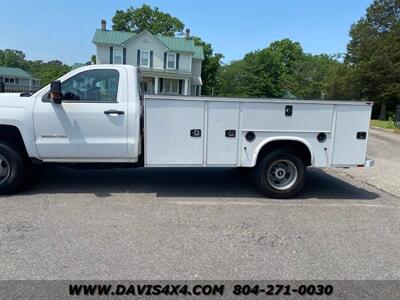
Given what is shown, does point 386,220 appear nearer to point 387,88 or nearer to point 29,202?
point 29,202

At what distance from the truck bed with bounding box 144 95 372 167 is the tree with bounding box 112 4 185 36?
212ft

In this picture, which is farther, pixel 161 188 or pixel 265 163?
pixel 161 188

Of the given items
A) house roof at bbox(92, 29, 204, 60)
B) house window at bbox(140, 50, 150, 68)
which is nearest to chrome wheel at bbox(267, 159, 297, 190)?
house roof at bbox(92, 29, 204, 60)

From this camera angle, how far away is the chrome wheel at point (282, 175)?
626 centimetres

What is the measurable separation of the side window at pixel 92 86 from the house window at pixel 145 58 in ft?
121

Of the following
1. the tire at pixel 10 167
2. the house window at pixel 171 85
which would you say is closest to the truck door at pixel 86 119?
the tire at pixel 10 167

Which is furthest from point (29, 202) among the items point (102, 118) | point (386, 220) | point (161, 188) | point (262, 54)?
point (262, 54)

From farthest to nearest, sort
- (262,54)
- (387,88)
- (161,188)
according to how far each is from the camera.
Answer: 1. (262,54)
2. (387,88)
3. (161,188)

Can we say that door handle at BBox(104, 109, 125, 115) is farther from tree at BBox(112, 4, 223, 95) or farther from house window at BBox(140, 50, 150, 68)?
tree at BBox(112, 4, 223, 95)

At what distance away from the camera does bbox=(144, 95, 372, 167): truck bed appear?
580 cm

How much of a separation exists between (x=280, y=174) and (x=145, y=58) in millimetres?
37449

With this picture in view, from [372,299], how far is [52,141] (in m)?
4.82

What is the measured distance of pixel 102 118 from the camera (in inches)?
225

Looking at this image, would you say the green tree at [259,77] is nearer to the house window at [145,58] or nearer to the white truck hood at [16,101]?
the house window at [145,58]
